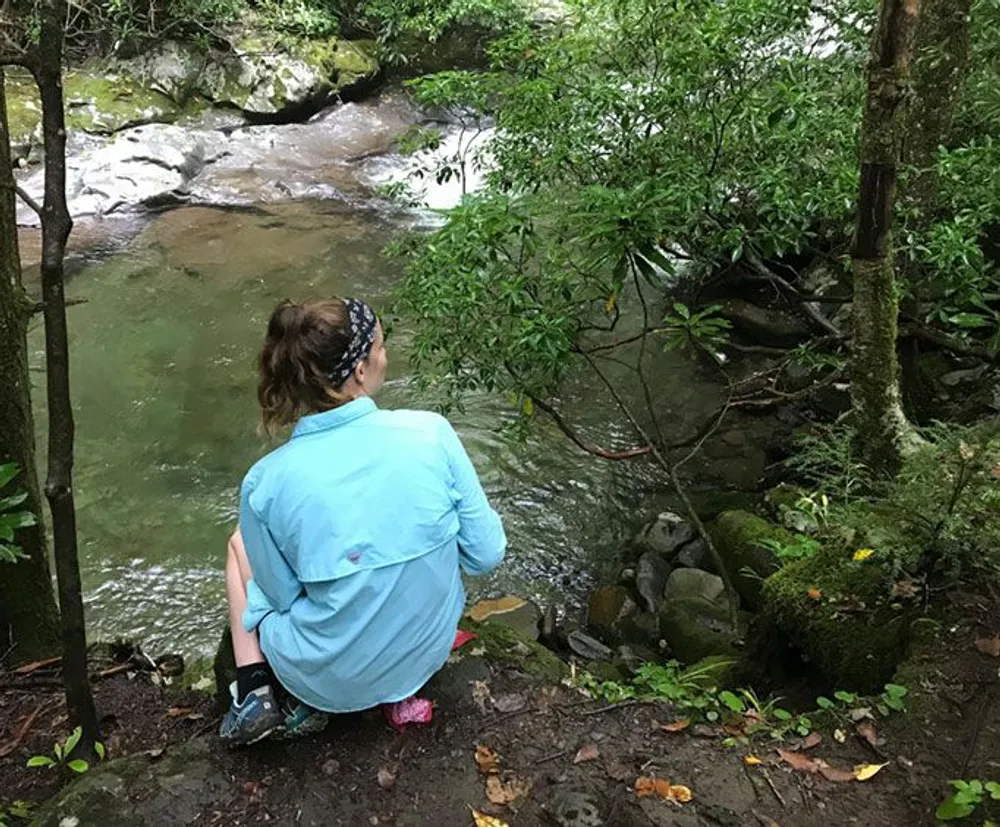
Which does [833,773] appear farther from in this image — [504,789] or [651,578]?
[651,578]

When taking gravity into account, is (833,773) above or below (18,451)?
below

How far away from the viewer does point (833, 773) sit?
7.77 feet

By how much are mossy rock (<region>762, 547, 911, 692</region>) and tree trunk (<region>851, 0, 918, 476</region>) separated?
36.9 inches

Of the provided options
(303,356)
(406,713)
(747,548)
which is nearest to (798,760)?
(406,713)

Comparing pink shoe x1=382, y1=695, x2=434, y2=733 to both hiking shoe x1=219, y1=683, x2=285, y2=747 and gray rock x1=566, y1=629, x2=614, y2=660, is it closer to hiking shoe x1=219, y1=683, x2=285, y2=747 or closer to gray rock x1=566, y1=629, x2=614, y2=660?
hiking shoe x1=219, y1=683, x2=285, y2=747

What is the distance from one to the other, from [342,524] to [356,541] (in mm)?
61

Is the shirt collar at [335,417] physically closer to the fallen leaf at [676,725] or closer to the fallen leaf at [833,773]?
the fallen leaf at [676,725]

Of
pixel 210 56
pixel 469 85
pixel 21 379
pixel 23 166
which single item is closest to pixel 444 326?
pixel 469 85

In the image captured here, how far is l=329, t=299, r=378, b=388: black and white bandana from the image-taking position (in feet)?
7.07

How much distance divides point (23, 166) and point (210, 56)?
398cm

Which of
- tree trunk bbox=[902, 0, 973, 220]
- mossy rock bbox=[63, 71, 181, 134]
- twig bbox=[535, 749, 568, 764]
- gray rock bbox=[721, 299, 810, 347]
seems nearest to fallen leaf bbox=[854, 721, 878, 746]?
twig bbox=[535, 749, 568, 764]

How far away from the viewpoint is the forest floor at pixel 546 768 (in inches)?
89.4

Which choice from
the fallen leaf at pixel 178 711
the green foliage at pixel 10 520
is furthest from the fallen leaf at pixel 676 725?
the green foliage at pixel 10 520

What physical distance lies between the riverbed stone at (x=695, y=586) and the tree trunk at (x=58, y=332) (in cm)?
327
